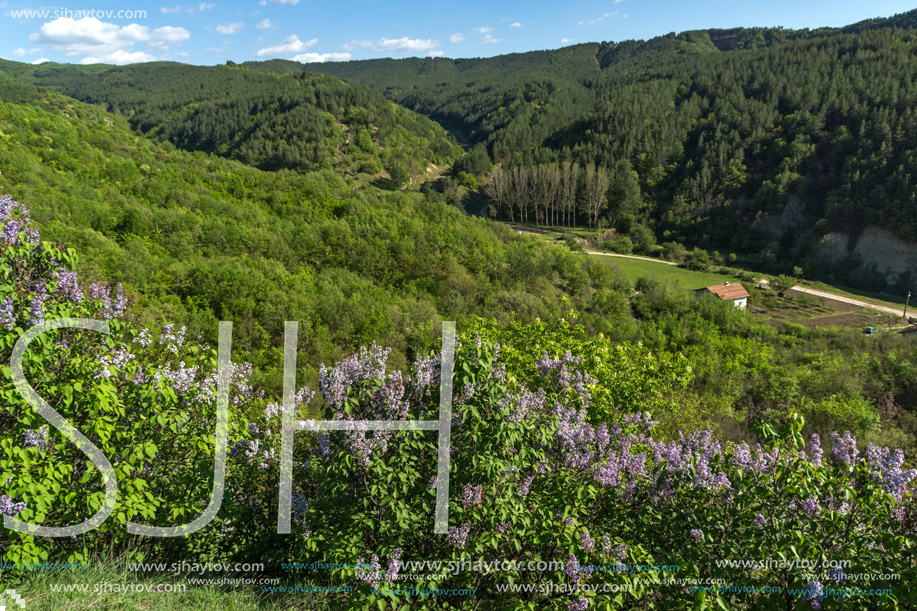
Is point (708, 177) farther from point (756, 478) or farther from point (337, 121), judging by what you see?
point (756, 478)

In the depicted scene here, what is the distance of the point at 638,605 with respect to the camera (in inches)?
220

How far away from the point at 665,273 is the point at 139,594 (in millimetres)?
83410

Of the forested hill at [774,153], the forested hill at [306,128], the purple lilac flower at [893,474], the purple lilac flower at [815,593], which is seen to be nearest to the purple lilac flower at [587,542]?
the purple lilac flower at [815,593]

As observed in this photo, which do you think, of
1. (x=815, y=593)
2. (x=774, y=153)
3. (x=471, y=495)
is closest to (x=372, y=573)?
(x=471, y=495)

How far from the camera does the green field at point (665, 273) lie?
7219 centimetres

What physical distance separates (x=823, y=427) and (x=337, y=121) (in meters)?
149

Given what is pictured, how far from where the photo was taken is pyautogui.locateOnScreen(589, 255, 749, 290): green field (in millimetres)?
72188

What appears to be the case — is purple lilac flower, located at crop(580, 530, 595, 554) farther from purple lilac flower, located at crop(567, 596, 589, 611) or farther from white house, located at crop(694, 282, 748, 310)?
white house, located at crop(694, 282, 748, 310)

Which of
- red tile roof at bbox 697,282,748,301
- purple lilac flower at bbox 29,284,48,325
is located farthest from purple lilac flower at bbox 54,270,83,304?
red tile roof at bbox 697,282,748,301

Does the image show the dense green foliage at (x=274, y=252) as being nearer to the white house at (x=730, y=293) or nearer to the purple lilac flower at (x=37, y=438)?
the white house at (x=730, y=293)

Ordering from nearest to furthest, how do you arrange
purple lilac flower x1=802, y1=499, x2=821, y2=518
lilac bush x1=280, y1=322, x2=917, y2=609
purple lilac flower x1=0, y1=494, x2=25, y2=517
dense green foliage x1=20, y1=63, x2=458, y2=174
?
purple lilac flower x1=0, y1=494, x2=25, y2=517 < lilac bush x1=280, y1=322, x2=917, y2=609 < purple lilac flower x1=802, y1=499, x2=821, y2=518 < dense green foliage x1=20, y1=63, x2=458, y2=174

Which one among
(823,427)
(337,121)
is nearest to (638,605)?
(823,427)

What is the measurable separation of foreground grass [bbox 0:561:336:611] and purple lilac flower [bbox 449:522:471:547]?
1.51 metres

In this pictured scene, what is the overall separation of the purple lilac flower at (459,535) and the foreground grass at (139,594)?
4.95 feet
